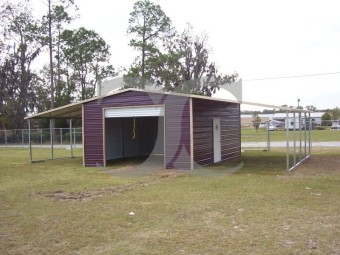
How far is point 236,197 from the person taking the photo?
8602 mm

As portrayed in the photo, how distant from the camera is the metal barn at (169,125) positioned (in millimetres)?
13680

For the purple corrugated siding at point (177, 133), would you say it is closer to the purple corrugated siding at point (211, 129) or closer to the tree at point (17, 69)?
the purple corrugated siding at point (211, 129)

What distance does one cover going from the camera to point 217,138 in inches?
645

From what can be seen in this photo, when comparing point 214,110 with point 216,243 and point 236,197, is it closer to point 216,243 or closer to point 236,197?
point 236,197

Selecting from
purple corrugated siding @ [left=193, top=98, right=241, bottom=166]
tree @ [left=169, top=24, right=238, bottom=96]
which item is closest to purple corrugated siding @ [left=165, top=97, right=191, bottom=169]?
purple corrugated siding @ [left=193, top=98, right=241, bottom=166]

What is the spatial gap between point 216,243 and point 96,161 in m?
11.0

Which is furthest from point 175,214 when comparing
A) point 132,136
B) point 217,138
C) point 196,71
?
point 196,71

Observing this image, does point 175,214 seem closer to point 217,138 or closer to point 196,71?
point 217,138

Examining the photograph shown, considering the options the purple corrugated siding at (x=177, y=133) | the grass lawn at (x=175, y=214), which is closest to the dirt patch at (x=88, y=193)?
the grass lawn at (x=175, y=214)

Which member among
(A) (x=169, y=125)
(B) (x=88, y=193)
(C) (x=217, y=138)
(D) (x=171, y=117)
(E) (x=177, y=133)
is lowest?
(B) (x=88, y=193)

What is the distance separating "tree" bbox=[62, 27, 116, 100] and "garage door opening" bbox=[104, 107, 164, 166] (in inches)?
928

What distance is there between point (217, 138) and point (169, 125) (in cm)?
327

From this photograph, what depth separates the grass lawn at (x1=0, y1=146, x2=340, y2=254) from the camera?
212 inches

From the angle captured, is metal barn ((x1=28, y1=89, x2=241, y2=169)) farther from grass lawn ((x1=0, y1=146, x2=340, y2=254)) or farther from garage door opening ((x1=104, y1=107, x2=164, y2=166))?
grass lawn ((x1=0, y1=146, x2=340, y2=254))
